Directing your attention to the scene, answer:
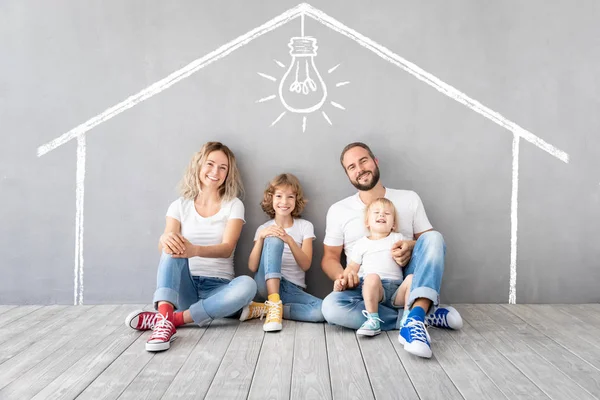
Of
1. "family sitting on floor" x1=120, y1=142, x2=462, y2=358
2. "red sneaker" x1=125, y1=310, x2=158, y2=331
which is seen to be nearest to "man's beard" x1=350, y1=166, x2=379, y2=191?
"family sitting on floor" x1=120, y1=142, x2=462, y2=358

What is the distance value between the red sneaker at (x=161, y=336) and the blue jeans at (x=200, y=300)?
144mm

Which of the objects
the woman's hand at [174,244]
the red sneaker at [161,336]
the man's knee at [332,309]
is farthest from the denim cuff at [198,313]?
the man's knee at [332,309]

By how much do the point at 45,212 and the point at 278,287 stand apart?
1.42 metres

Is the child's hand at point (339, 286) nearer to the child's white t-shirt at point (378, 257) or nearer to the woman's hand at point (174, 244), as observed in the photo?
the child's white t-shirt at point (378, 257)

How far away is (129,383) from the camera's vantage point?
5.98 feet

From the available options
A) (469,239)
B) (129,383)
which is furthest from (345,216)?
(129,383)

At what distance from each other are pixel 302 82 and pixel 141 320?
5.04 ft

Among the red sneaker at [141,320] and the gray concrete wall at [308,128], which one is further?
the gray concrete wall at [308,128]

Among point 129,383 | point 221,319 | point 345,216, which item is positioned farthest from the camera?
point 345,216

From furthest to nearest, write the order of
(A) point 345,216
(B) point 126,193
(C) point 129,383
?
(B) point 126,193 < (A) point 345,216 < (C) point 129,383

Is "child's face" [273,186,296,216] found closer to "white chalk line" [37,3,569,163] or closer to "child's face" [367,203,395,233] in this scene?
"child's face" [367,203,395,233]

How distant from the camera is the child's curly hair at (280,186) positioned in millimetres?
2953

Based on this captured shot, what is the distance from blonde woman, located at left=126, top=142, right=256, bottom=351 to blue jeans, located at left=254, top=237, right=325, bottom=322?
17cm

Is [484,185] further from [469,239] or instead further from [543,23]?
[543,23]
